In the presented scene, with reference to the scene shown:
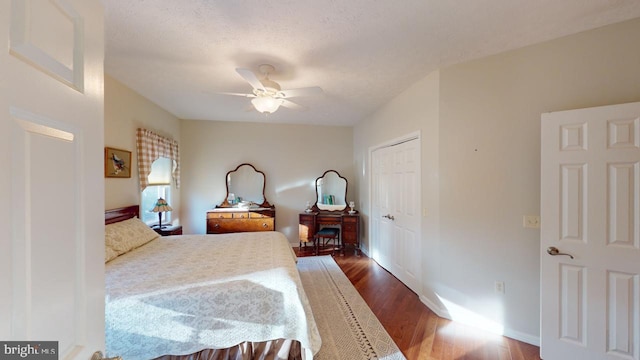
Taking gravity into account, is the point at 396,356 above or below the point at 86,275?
below

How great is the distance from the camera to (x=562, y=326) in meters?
1.81

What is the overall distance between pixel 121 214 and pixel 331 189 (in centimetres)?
337

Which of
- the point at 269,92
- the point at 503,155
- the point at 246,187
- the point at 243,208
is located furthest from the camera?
the point at 246,187

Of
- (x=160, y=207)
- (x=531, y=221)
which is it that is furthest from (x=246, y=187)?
(x=531, y=221)

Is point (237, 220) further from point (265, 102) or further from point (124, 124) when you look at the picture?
point (265, 102)

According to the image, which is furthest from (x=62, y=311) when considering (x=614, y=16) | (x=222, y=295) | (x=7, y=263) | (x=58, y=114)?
(x=614, y=16)

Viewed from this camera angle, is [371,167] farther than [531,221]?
Yes

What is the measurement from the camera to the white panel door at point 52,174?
464 millimetres

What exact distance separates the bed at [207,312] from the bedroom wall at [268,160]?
273 cm

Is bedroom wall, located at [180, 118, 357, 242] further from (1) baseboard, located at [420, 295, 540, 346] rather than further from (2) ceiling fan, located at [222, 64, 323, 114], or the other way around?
(1) baseboard, located at [420, 295, 540, 346]

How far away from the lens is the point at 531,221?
2049 millimetres

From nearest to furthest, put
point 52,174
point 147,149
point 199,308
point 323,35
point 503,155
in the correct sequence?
point 52,174, point 199,308, point 323,35, point 503,155, point 147,149

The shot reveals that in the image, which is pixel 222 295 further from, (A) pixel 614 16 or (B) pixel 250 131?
(B) pixel 250 131

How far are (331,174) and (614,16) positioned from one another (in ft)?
13.0
